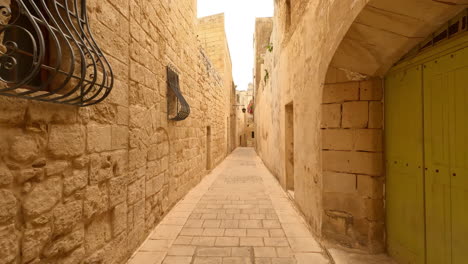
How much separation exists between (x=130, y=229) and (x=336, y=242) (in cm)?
237

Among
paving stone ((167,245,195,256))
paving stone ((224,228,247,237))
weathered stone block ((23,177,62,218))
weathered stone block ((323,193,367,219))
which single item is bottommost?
paving stone ((167,245,195,256))

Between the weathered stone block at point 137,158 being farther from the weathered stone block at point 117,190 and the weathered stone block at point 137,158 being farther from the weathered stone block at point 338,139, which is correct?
the weathered stone block at point 338,139

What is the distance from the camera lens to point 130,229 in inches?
103

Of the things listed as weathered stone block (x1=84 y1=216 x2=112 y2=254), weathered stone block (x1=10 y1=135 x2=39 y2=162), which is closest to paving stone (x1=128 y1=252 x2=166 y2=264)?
weathered stone block (x1=84 y1=216 x2=112 y2=254)

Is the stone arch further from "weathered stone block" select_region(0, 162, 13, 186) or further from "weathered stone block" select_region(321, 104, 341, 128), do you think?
"weathered stone block" select_region(0, 162, 13, 186)

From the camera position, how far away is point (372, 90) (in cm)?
263

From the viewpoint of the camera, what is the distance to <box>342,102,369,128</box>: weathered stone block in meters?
2.63

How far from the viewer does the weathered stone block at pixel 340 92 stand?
2674 mm

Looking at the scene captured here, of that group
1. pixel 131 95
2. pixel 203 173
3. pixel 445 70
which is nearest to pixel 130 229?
pixel 131 95

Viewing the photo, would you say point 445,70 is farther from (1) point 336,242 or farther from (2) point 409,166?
(1) point 336,242

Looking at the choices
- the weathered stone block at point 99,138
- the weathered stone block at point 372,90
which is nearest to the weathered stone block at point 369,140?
the weathered stone block at point 372,90

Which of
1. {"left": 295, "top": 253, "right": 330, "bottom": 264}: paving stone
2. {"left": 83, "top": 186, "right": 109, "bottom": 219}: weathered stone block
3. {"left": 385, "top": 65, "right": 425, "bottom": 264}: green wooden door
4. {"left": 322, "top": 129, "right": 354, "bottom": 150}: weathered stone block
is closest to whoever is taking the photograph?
{"left": 83, "top": 186, "right": 109, "bottom": 219}: weathered stone block

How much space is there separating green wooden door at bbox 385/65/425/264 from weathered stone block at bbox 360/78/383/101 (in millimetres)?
69

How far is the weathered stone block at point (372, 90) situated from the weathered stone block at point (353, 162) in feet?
2.09
